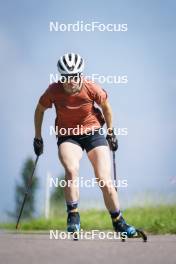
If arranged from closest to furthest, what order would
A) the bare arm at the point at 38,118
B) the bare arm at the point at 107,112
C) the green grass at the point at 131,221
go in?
the bare arm at the point at 107,112 < the bare arm at the point at 38,118 < the green grass at the point at 131,221

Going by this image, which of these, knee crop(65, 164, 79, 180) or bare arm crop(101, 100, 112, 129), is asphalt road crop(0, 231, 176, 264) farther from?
bare arm crop(101, 100, 112, 129)

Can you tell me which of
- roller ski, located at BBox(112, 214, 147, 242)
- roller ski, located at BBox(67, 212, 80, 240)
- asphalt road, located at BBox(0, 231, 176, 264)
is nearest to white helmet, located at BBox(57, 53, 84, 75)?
roller ski, located at BBox(67, 212, 80, 240)

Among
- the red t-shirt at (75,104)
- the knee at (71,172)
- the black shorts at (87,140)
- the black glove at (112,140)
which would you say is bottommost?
the knee at (71,172)

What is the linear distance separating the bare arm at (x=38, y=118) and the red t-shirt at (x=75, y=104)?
24 cm

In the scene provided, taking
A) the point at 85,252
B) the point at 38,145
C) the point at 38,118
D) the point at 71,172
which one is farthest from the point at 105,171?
the point at 85,252

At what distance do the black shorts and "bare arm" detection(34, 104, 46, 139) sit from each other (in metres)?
0.47

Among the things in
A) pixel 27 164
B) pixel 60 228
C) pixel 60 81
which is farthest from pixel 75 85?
pixel 27 164

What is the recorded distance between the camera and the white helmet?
9484 millimetres

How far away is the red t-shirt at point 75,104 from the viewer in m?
9.55

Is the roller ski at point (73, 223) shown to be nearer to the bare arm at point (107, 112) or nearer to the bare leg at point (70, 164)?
the bare leg at point (70, 164)

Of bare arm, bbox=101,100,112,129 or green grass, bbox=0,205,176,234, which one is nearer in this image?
bare arm, bbox=101,100,112,129

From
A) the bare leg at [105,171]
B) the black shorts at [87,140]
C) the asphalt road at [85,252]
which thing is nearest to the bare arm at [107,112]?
the black shorts at [87,140]

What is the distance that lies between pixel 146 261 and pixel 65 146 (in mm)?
2599

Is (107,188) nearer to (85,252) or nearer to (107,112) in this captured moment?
(107,112)
